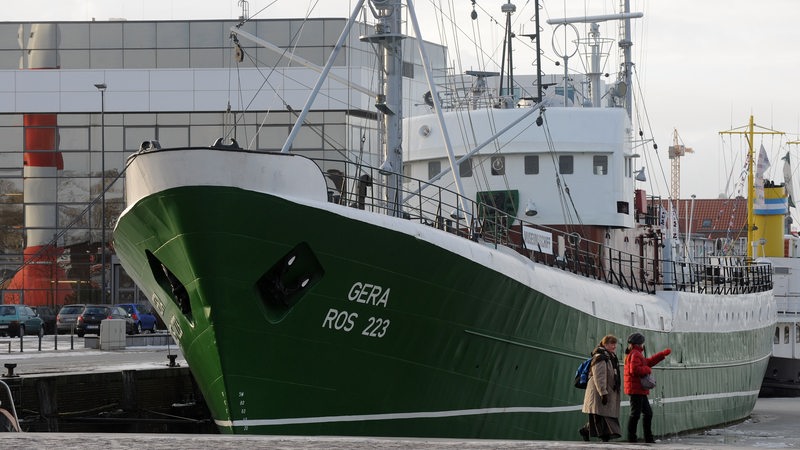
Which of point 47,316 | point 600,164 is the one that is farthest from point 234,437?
point 47,316

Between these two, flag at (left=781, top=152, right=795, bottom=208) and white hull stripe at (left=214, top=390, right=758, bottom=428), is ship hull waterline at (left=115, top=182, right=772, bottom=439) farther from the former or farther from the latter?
flag at (left=781, top=152, right=795, bottom=208)

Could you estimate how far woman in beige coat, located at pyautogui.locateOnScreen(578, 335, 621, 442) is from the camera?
15172 mm

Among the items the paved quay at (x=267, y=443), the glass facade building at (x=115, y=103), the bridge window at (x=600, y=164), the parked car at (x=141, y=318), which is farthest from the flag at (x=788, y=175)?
the paved quay at (x=267, y=443)

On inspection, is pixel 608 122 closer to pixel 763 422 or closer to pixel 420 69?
pixel 763 422

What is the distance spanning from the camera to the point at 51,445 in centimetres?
1182

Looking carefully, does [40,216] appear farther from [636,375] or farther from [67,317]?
[636,375]

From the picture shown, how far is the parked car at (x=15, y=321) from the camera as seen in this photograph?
48.0 metres

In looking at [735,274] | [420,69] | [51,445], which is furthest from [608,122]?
[420,69]

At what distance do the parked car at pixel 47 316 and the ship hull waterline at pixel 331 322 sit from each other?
34.4 metres

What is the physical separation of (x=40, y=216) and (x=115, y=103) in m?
5.66

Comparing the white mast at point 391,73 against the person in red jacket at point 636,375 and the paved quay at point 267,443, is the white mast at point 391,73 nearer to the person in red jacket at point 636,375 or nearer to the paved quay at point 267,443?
the person in red jacket at point 636,375

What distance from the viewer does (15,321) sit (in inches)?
1896

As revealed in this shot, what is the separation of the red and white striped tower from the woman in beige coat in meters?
43.8

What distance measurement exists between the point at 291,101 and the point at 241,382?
38044 millimetres
